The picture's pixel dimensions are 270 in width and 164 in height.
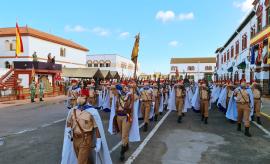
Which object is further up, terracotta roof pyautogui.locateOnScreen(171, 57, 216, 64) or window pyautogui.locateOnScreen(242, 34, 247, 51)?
terracotta roof pyautogui.locateOnScreen(171, 57, 216, 64)

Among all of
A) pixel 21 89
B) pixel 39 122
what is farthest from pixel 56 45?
pixel 39 122

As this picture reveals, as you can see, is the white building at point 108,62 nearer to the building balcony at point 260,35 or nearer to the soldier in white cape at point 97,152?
the building balcony at point 260,35

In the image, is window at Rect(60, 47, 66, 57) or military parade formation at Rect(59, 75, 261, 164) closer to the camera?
military parade formation at Rect(59, 75, 261, 164)

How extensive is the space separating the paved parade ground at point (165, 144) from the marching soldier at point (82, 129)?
160 cm

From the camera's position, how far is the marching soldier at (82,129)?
4.71m

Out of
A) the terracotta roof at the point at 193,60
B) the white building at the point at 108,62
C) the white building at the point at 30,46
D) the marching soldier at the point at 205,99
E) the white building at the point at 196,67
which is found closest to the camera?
the marching soldier at the point at 205,99

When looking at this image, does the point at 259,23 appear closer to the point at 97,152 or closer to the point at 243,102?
the point at 243,102

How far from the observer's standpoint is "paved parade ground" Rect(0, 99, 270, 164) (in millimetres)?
6453

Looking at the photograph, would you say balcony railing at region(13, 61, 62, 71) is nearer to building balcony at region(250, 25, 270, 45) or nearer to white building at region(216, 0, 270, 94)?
white building at region(216, 0, 270, 94)

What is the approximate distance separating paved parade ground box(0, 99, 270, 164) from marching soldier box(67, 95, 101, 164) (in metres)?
1.60

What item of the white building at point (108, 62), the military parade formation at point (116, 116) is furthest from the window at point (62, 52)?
the military parade formation at point (116, 116)

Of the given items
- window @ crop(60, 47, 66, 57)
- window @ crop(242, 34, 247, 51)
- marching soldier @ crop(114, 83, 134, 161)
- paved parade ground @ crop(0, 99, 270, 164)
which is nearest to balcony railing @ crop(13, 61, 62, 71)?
paved parade ground @ crop(0, 99, 270, 164)

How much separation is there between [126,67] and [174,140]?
74.2 m

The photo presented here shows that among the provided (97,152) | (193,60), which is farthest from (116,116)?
(193,60)
